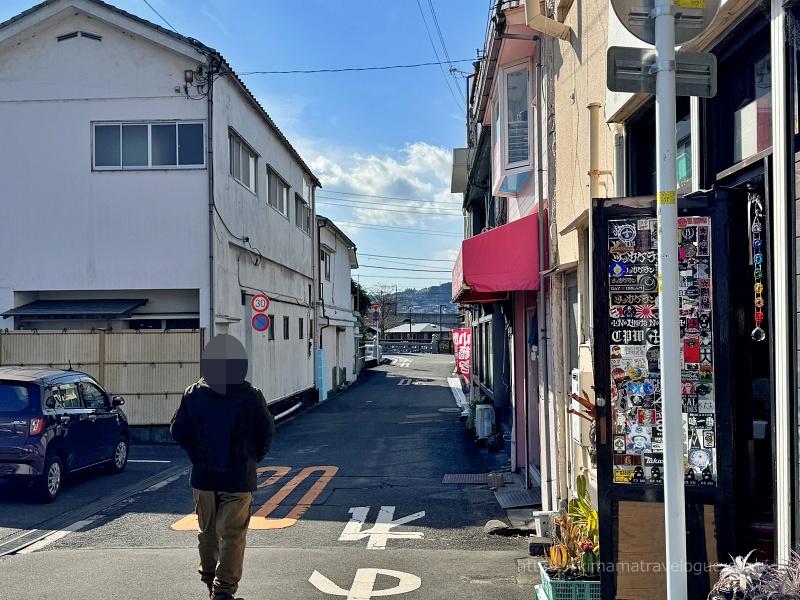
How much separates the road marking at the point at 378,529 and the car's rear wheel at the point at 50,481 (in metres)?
3.94

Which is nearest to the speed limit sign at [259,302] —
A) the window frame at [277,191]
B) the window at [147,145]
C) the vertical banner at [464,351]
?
the window at [147,145]

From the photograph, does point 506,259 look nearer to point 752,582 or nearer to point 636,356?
point 636,356

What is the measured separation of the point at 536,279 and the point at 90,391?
23.6 feet

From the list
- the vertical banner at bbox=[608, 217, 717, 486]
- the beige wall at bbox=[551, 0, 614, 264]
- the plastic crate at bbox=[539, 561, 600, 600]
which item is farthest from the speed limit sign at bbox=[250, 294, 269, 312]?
the vertical banner at bbox=[608, 217, 717, 486]

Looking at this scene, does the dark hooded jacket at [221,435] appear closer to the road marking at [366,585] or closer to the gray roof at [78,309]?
the road marking at [366,585]

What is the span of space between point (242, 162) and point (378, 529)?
13.5m

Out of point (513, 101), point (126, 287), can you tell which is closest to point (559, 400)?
point (513, 101)

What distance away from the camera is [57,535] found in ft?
27.2

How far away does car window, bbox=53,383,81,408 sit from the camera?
10.5m

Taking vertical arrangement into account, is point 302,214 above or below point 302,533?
above

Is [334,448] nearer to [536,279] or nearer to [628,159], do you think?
[536,279]

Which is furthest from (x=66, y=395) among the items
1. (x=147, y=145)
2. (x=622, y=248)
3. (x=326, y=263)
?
(x=326, y=263)

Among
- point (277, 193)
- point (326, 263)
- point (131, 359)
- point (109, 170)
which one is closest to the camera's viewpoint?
point (131, 359)

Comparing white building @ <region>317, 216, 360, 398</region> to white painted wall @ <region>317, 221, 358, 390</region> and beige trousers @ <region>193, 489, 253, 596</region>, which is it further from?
beige trousers @ <region>193, 489, 253, 596</region>
